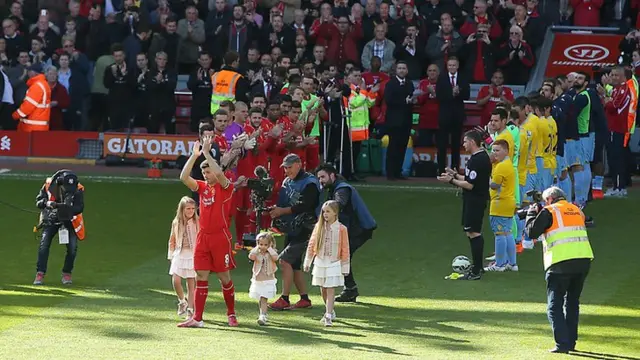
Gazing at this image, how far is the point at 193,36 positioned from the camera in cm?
2923

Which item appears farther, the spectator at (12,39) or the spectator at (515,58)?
the spectator at (12,39)

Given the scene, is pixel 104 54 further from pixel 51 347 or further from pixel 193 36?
pixel 51 347

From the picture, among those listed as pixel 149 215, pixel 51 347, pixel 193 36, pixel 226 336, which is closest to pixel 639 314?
pixel 226 336

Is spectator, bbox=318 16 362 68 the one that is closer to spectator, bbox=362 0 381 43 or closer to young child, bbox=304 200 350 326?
spectator, bbox=362 0 381 43

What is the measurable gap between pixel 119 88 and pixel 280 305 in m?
12.9

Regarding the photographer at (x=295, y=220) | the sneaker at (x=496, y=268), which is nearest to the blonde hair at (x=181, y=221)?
the photographer at (x=295, y=220)

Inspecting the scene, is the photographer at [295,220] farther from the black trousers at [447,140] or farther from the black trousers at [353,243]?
the black trousers at [447,140]

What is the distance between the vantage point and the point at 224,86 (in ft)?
77.6

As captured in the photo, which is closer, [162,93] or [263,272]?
[263,272]

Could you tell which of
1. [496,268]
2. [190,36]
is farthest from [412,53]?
[496,268]

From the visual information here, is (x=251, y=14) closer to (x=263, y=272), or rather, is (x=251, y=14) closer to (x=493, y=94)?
(x=493, y=94)

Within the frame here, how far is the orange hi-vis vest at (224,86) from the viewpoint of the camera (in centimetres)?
2355

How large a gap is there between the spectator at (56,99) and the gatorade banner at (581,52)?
32.7ft

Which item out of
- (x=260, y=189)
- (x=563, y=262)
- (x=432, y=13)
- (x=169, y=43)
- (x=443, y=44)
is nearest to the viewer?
(x=563, y=262)
